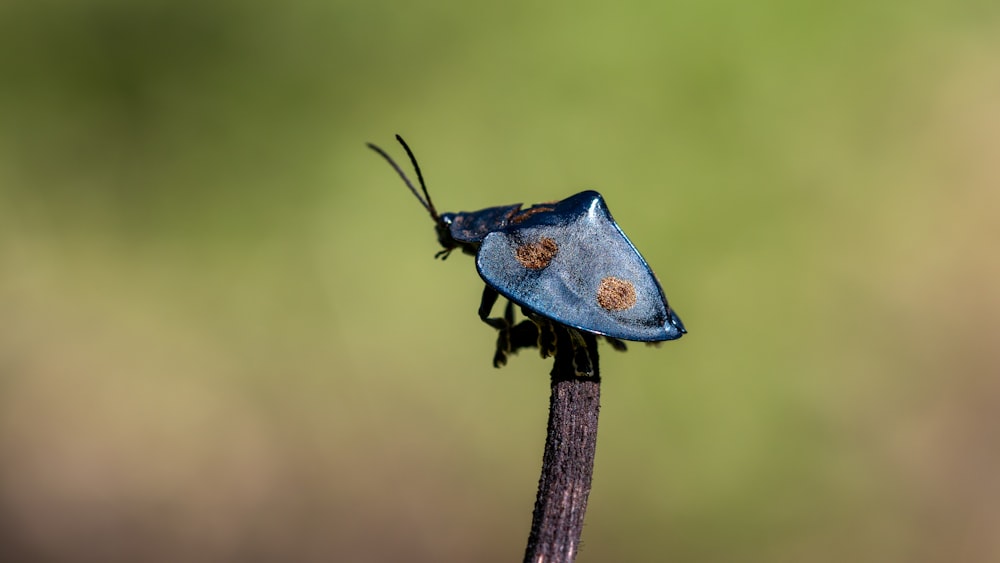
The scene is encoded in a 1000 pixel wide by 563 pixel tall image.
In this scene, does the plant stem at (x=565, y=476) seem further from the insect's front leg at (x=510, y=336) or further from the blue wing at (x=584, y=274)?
the insect's front leg at (x=510, y=336)

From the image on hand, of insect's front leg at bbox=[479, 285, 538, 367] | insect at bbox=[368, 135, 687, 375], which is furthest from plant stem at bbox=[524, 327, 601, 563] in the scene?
insect's front leg at bbox=[479, 285, 538, 367]

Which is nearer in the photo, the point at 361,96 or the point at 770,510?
the point at 770,510

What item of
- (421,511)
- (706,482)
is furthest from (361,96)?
(706,482)

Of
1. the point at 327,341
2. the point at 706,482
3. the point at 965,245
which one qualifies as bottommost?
the point at 706,482

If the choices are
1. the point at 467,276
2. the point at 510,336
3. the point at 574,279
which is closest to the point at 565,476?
the point at 574,279

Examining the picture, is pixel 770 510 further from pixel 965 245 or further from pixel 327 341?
pixel 327 341

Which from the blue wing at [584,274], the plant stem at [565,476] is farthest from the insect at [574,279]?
→ the plant stem at [565,476]

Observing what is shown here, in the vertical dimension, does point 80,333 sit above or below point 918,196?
below

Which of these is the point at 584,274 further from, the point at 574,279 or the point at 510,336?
the point at 510,336
